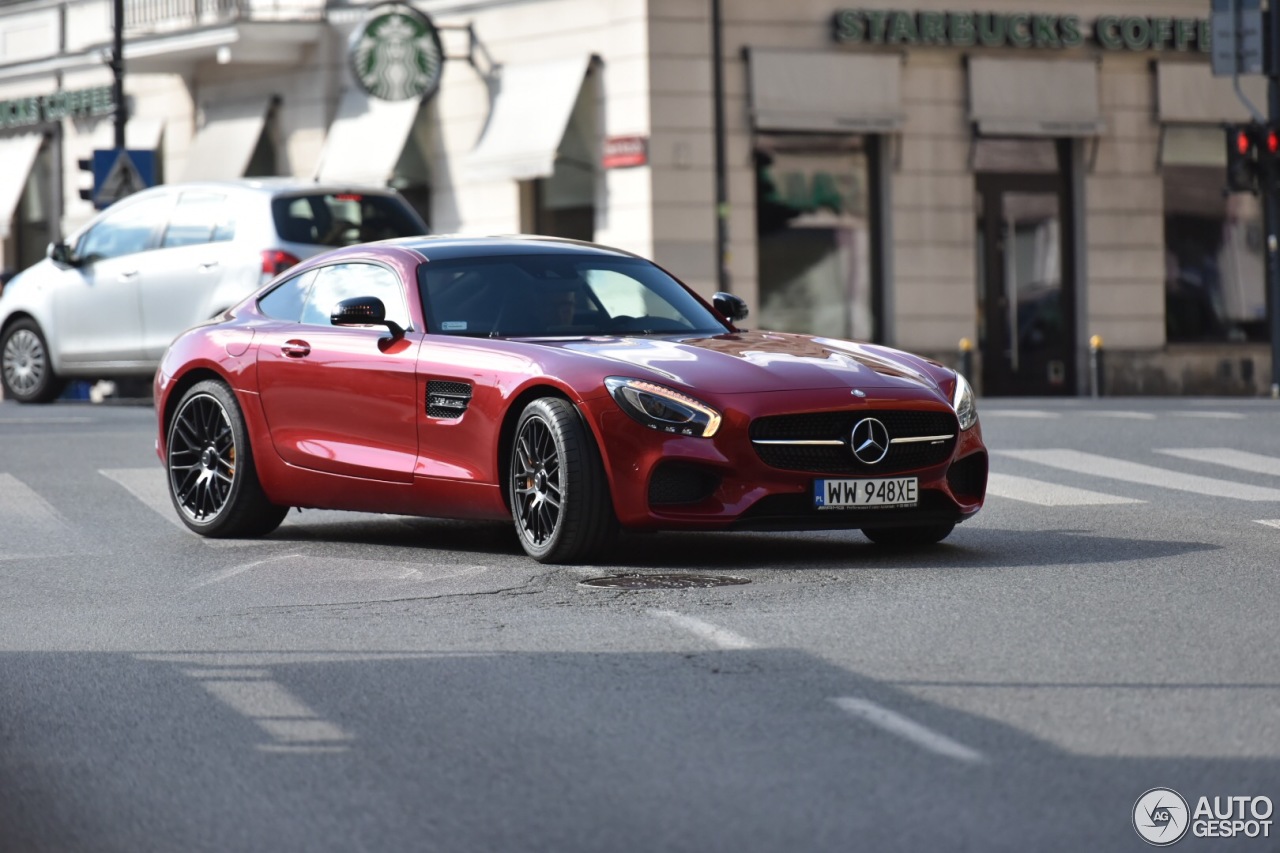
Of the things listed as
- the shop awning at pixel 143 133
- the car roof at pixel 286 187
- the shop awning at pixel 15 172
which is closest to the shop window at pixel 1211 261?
the shop awning at pixel 143 133

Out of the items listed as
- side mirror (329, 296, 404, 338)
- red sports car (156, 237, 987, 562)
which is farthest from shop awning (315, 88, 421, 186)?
side mirror (329, 296, 404, 338)

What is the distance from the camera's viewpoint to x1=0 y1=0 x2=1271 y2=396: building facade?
30.5 metres

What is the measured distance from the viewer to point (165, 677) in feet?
23.3

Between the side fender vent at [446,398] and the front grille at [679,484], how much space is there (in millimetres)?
1132

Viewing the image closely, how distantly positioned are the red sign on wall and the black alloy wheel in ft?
65.1

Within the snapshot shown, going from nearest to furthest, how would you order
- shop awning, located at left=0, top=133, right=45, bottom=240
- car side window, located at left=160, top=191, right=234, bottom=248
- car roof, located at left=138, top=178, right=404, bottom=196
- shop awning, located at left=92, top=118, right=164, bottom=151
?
car roof, located at left=138, top=178, right=404, bottom=196, car side window, located at left=160, top=191, right=234, bottom=248, shop awning, located at left=92, top=118, right=164, bottom=151, shop awning, located at left=0, top=133, right=45, bottom=240

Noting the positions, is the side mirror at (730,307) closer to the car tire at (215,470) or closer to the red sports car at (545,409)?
the red sports car at (545,409)

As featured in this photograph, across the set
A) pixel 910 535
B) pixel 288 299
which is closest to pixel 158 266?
pixel 288 299

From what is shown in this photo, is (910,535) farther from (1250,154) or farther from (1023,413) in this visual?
(1250,154)

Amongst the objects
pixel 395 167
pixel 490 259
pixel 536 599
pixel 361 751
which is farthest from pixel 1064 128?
pixel 361 751

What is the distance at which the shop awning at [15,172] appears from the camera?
39.9 m

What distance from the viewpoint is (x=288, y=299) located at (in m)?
11.5

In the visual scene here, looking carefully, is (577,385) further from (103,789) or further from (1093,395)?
(1093,395)

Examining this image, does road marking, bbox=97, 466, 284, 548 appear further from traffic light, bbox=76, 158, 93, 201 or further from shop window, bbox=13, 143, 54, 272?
shop window, bbox=13, 143, 54, 272
